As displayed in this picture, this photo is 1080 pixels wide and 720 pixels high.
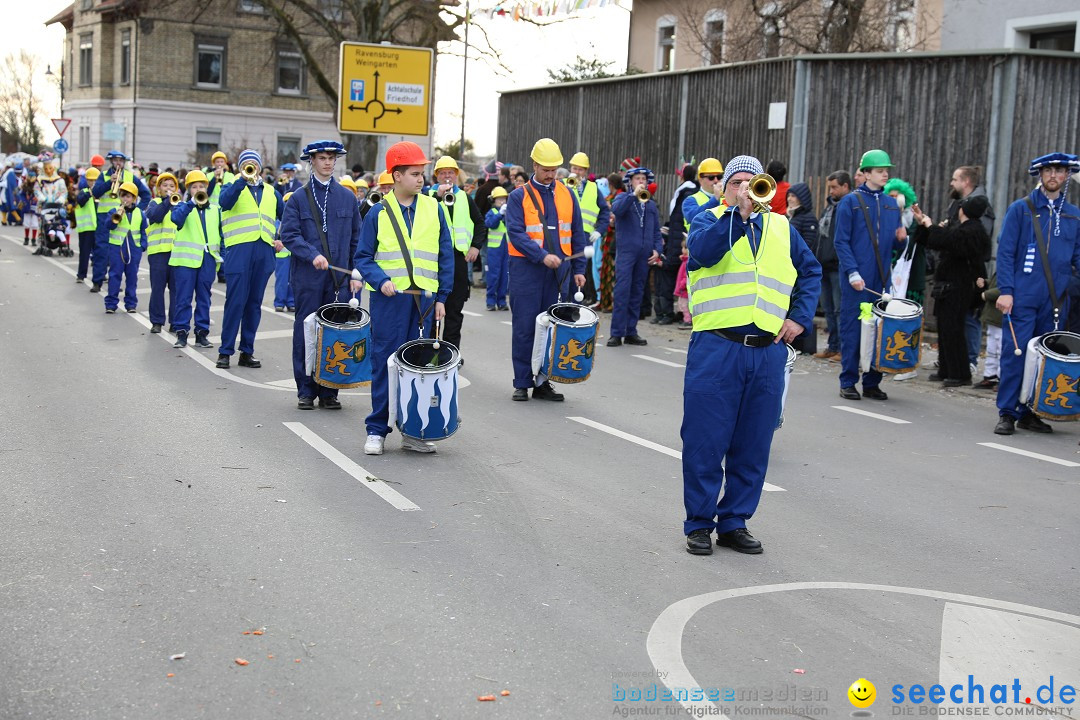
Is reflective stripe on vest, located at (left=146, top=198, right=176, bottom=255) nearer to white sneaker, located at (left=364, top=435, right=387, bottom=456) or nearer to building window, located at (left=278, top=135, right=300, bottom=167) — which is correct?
white sneaker, located at (left=364, top=435, right=387, bottom=456)

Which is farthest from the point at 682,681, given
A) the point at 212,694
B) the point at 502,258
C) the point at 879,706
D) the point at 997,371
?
the point at 502,258

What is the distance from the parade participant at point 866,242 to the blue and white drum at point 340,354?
452 centimetres

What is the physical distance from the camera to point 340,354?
995 centimetres

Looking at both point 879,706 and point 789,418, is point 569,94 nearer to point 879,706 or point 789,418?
point 789,418

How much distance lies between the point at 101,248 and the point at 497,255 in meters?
6.14

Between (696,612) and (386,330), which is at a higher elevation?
(386,330)

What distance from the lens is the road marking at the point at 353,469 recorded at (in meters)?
7.37

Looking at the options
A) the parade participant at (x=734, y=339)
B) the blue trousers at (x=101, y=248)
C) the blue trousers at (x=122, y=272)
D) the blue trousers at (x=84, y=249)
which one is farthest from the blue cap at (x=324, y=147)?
the blue trousers at (x=84, y=249)

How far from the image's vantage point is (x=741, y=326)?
6.25 meters

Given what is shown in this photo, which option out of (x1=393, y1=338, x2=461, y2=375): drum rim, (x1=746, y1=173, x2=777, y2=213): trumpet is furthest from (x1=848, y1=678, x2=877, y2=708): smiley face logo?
(x1=393, y1=338, x2=461, y2=375): drum rim

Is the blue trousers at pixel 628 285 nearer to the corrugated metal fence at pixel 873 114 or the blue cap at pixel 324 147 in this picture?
the corrugated metal fence at pixel 873 114

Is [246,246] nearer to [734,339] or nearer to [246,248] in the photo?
[246,248]

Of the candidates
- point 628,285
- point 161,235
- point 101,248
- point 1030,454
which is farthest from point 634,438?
point 101,248

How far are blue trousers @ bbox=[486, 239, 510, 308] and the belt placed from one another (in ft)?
44.2
